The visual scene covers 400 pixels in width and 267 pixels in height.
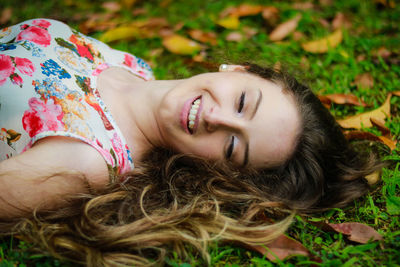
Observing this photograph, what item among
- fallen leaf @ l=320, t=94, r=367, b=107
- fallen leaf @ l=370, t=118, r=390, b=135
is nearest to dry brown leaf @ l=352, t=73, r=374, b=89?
fallen leaf @ l=320, t=94, r=367, b=107

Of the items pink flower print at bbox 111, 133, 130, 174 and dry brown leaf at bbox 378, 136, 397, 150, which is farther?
dry brown leaf at bbox 378, 136, 397, 150

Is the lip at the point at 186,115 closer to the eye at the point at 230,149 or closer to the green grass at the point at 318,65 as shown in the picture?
the eye at the point at 230,149

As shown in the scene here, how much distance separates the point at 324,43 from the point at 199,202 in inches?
72.1

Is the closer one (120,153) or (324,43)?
(120,153)

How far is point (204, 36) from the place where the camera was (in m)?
2.97

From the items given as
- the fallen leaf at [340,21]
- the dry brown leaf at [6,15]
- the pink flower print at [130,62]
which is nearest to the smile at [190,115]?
the pink flower print at [130,62]

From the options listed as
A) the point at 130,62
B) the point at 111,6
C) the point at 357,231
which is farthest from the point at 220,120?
the point at 111,6

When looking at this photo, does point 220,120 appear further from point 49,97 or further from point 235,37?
point 235,37

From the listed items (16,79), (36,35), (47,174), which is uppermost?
(36,35)

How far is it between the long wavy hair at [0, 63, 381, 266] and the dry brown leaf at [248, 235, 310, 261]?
0.03 metres

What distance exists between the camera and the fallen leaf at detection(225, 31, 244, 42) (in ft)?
9.82

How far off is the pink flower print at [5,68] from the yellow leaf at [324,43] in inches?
80.1

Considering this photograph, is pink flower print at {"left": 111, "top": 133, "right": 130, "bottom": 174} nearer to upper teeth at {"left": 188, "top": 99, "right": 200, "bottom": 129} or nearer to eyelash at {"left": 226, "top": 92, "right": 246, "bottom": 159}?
upper teeth at {"left": 188, "top": 99, "right": 200, "bottom": 129}

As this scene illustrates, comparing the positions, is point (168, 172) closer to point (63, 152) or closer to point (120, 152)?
point (120, 152)
